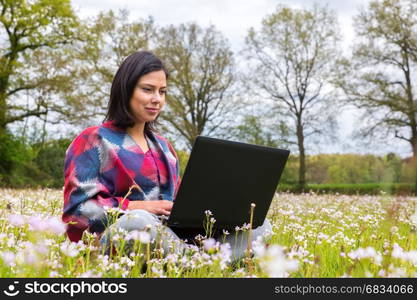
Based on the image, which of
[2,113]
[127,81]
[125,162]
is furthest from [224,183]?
[2,113]

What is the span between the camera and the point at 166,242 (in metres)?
3.30

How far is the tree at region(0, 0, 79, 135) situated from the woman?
78.9ft

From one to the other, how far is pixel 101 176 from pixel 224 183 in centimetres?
99

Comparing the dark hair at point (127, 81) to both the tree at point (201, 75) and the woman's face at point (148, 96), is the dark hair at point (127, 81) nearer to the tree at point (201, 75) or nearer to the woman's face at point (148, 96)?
the woman's face at point (148, 96)

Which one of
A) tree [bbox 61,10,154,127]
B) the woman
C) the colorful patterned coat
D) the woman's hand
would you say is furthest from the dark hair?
tree [bbox 61,10,154,127]

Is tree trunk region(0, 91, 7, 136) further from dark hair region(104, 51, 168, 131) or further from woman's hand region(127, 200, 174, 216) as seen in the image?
woman's hand region(127, 200, 174, 216)

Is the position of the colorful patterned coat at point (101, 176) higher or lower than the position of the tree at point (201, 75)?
lower

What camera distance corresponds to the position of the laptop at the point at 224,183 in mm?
3188

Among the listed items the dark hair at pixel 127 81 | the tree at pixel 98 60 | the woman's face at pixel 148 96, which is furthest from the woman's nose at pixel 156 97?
the tree at pixel 98 60

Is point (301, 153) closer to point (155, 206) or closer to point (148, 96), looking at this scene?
point (148, 96)

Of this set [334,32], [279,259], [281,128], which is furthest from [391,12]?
[279,259]

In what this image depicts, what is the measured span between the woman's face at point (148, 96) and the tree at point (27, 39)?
24127 millimetres

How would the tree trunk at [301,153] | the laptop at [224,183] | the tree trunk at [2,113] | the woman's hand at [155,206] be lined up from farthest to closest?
the tree trunk at [301,153], the tree trunk at [2,113], the woman's hand at [155,206], the laptop at [224,183]

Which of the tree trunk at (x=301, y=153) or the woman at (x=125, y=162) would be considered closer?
the woman at (x=125, y=162)
